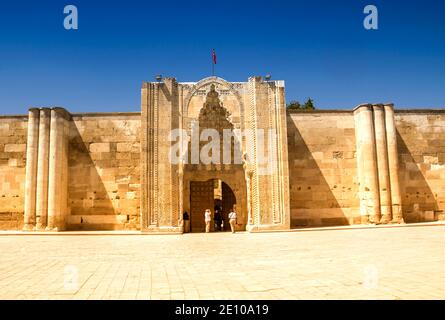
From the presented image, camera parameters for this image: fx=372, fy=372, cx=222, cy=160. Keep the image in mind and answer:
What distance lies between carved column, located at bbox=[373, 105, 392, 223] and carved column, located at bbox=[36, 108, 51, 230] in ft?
45.9

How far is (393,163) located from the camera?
52.4 feet

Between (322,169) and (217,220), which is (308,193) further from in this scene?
(217,220)

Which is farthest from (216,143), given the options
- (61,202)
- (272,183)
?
(61,202)

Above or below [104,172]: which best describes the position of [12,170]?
above

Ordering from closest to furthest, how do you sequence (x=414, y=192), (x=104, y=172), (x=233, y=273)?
1. (x=233, y=273)
2. (x=104, y=172)
3. (x=414, y=192)

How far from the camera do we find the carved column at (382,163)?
1574cm

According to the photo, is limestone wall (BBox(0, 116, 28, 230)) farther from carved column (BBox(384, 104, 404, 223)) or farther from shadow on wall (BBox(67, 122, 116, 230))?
carved column (BBox(384, 104, 404, 223))

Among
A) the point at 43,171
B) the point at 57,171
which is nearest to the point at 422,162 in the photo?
the point at 57,171

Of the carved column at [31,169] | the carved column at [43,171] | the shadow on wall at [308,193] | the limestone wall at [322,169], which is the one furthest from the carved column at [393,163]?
the carved column at [31,169]

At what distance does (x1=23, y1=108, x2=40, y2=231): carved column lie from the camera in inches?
596

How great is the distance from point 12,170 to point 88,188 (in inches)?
135

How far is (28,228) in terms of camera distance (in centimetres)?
1512

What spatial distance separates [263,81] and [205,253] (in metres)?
9.53
